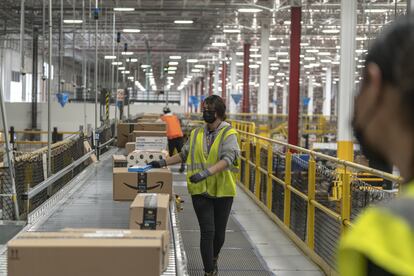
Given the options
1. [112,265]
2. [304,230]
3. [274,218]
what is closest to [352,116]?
[112,265]

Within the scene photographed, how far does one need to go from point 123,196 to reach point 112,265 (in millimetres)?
2979

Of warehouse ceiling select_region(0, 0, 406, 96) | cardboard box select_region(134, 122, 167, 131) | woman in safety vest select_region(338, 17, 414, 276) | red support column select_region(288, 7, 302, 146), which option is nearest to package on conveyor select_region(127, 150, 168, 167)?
woman in safety vest select_region(338, 17, 414, 276)

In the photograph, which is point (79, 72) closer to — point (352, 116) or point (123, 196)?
point (123, 196)

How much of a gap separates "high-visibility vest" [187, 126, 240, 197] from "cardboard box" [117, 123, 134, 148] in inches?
296

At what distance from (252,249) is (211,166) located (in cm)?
289

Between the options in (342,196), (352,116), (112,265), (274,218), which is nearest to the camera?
(352,116)

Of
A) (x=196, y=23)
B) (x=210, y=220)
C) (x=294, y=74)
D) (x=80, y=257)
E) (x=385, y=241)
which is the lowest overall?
(x=210, y=220)

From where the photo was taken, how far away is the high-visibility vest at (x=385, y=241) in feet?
2.65

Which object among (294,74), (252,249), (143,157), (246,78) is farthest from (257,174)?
(246,78)

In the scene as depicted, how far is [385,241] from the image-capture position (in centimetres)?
82

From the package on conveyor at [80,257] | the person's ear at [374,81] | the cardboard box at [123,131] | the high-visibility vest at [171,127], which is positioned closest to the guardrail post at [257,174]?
the high-visibility vest at [171,127]

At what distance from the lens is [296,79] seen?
18312mm

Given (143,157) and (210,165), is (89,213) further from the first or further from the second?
(210,165)

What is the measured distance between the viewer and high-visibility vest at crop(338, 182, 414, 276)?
808 millimetres
